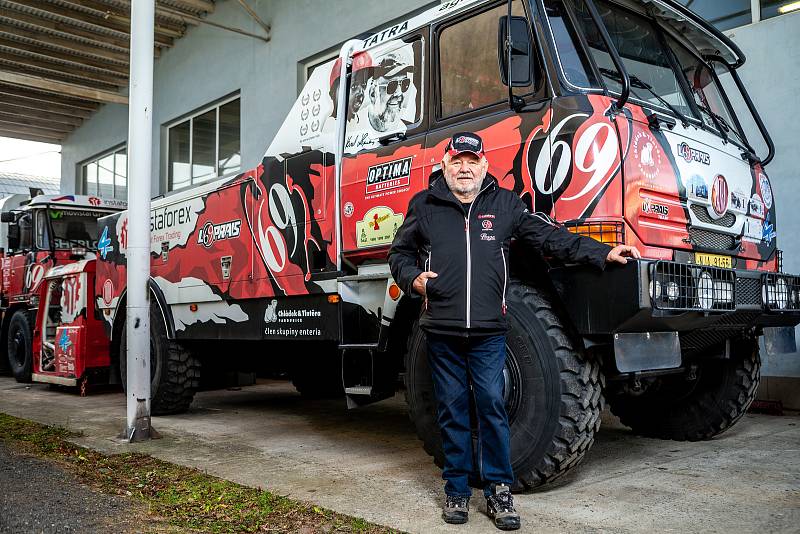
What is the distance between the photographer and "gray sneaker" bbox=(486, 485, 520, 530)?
3.44 m

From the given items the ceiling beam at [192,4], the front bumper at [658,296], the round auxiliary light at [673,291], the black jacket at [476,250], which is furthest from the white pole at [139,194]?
the ceiling beam at [192,4]


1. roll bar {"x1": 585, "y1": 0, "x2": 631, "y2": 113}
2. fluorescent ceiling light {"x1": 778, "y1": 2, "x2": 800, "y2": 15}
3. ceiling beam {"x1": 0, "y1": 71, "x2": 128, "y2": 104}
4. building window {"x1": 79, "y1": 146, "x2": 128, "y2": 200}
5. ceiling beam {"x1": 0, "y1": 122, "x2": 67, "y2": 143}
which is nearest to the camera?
roll bar {"x1": 585, "y1": 0, "x2": 631, "y2": 113}

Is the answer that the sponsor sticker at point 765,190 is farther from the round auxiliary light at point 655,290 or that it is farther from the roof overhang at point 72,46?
the roof overhang at point 72,46

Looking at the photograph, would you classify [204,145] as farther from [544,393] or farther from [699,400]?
[544,393]

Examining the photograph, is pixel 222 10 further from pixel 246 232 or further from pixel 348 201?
pixel 348 201

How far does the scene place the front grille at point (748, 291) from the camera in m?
4.09

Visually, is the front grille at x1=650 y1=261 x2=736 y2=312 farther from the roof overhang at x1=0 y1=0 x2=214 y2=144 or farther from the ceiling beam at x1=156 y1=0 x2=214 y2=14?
the ceiling beam at x1=156 y1=0 x2=214 y2=14

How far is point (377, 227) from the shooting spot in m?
4.75

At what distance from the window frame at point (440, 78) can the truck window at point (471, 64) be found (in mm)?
15

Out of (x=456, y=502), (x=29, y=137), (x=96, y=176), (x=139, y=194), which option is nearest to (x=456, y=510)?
(x=456, y=502)

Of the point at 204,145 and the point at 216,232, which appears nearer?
the point at 216,232

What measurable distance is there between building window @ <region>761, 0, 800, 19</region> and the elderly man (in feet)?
15.5

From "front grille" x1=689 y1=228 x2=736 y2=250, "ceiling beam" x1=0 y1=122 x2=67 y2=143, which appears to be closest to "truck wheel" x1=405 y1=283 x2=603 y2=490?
"front grille" x1=689 y1=228 x2=736 y2=250

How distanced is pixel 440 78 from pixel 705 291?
6.59ft
